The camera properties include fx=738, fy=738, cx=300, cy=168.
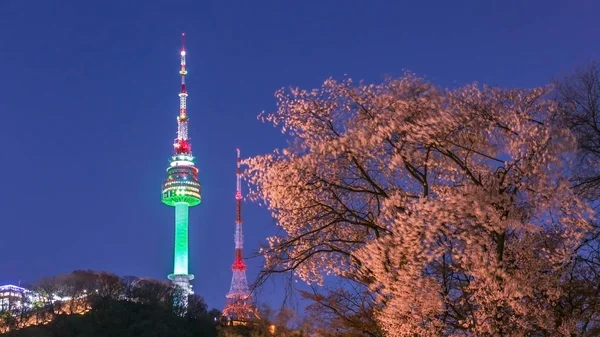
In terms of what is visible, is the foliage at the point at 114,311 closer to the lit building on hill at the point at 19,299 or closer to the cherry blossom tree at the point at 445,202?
the lit building on hill at the point at 19,299

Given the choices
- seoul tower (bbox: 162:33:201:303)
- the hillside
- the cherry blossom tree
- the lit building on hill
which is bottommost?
the cherry blossom tree

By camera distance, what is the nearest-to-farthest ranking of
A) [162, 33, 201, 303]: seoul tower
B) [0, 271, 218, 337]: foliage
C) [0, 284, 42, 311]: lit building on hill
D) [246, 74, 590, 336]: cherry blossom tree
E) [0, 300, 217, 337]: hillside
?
[246, 74, 590, 336]: cherry blossom tree, [0, 300, 217, 337]: hillside, [0, 271, 218, 337]: foliage, [0, 284, 42, 311]: lit building on hill, [162, 33, 201, 303]: seoul tower

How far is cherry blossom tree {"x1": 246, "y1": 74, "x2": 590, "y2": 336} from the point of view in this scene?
9523 millimetres

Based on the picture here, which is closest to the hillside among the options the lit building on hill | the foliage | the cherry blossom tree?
the foliage

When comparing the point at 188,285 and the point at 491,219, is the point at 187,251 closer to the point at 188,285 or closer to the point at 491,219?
the point at 188,285

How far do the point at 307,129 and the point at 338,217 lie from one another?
1.52 meters

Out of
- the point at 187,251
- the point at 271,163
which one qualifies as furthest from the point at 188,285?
the point at 271,163

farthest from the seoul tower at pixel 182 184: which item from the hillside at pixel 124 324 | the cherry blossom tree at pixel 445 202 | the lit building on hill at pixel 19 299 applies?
the cherry blossom tree at pixel 445 202

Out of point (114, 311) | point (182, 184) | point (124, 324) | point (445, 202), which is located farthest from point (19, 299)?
point (445, 202)

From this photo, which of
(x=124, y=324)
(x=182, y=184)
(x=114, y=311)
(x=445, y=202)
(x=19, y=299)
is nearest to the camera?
(x=445, y=202)

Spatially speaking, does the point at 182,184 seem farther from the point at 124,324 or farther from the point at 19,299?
the point at 124,324

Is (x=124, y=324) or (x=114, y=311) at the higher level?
(x=114, y=311)

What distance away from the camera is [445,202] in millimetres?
9711

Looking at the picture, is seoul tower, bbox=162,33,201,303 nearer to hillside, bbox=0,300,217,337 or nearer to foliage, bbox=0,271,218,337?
foliage, bbox=0,271,218,337
